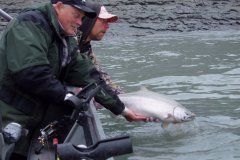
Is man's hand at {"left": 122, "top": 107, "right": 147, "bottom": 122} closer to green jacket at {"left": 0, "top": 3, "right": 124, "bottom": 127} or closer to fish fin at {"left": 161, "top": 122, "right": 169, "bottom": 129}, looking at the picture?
fish fin at {"left": 161, "top": 122, "right": 169, "bottom": 129}

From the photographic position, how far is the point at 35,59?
454cm

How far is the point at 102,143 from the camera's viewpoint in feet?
11.5

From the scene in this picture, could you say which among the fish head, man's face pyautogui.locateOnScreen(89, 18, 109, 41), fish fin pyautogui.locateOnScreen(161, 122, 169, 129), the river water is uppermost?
man's face pyautogui.locateOnScreen(89, 18, 109, 41)

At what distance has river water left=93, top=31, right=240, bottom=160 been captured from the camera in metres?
6.62

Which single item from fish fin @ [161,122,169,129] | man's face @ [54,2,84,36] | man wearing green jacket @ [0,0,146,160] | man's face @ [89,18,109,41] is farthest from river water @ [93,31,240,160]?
man's face @ [54,2,84,36]

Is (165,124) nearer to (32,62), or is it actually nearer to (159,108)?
(159,108)

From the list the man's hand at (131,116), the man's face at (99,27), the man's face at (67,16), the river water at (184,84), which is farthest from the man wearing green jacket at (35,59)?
the river water at (184,84)

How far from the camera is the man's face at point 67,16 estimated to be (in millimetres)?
4781

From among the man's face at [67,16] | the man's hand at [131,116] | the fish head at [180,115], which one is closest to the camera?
the man's face at [67,16]

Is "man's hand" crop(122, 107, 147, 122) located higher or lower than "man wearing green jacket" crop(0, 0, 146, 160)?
lower

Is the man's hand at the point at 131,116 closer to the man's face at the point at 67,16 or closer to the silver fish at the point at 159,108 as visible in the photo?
the silver fish at the point at 159,108

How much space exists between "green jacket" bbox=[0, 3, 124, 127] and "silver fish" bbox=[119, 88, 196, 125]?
5.15ft

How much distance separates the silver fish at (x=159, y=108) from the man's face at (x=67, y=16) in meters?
1.90

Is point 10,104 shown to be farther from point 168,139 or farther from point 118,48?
point 118,48
